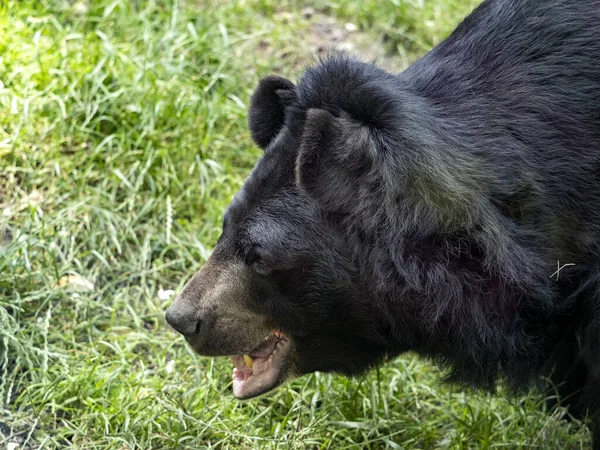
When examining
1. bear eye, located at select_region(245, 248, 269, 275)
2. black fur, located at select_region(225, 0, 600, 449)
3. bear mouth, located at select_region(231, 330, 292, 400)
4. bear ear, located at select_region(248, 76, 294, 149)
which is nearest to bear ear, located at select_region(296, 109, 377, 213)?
black fur, located at select_region(225, 0, 600, 449)

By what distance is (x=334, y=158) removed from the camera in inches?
140

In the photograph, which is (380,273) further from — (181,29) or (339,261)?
(181,29)

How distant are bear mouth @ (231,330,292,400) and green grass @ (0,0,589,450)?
25cm

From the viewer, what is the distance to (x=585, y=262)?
12.1ft

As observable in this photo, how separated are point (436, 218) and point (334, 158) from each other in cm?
45

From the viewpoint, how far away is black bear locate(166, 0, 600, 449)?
3512mm

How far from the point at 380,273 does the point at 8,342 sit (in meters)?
2.18

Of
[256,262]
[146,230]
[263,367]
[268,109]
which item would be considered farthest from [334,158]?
[146,230]

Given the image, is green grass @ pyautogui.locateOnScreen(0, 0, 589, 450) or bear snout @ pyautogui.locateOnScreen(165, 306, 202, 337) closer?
bear snout @ pyautogui.locateOnScreen(165, 306, 202, 337)

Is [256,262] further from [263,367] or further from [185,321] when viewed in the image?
[263,367]

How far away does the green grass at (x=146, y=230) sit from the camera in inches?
179

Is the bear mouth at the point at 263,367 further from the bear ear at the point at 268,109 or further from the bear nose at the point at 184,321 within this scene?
the bear ear at the point at 268,109

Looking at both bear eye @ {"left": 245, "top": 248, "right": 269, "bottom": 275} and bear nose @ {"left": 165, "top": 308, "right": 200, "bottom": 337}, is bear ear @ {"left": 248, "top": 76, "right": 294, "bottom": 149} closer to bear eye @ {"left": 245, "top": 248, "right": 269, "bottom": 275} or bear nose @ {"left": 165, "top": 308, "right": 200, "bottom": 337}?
bear eye @ {"left": 245, "top": 248, "right": 269, "bottom": 275}

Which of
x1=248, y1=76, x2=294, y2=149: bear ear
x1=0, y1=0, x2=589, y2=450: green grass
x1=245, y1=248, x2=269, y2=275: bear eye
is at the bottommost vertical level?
x1=0, y1=0, x2=589, y2=450: green grass
